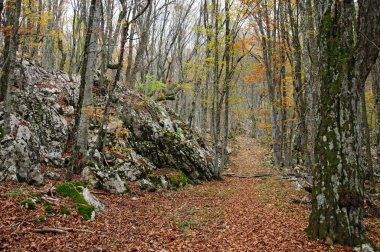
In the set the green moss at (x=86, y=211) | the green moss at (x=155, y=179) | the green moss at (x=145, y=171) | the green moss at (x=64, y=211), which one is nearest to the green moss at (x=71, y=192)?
the green moss at (x=86, y=211)

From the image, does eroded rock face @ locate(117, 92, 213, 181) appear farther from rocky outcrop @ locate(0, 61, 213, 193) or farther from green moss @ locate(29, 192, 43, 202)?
green moss @ locate(29, 192, 43, 202)

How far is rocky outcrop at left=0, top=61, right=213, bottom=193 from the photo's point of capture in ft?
26.5

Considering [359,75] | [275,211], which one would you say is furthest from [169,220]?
[359,75]

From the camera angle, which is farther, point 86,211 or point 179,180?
point 179,180

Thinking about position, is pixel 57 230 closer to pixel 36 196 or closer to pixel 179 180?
pixel 36 196

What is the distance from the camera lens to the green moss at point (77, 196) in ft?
19.9

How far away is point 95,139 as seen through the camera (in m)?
11.3

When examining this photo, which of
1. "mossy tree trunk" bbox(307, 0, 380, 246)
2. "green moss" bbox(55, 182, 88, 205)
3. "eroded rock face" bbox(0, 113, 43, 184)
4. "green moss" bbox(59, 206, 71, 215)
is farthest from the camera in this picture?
"eroded rock face" bbox(0, 113, 43, 184)

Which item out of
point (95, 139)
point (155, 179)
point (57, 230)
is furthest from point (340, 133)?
point (95, 139)

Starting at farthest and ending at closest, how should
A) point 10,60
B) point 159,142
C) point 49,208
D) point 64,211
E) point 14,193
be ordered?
1. point 159,142
2. point 10,60
3. point 14,193
4. point 64,211
5. point 49,208

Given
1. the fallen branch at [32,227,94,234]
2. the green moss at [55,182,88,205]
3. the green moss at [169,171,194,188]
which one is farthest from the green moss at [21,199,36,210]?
the green moss at [169,171,194,188]

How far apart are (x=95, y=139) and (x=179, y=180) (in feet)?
13.4

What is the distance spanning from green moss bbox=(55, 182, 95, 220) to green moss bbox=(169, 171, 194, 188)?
16.1 ft

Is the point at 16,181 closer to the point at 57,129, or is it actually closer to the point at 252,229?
the point at 57,129
